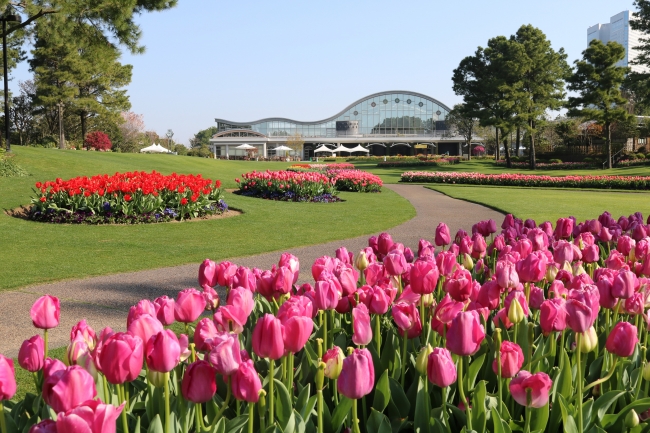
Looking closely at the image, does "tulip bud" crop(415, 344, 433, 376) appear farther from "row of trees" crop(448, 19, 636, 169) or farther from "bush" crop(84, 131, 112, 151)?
"bush" crop(84, 131, 112, 151)

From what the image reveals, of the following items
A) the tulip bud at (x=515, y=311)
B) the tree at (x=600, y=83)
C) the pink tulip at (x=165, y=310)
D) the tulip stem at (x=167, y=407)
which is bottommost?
the tulip stem at (x=167, y=407)

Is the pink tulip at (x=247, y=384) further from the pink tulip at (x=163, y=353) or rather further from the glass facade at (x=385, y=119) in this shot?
the glass facade at (x=385, y=119)

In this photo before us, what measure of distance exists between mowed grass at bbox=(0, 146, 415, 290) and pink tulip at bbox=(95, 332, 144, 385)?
221 inches

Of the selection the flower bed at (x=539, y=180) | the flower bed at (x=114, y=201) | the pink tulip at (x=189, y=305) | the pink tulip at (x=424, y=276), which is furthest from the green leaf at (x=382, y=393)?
the flower bed at (x=539, y=180)

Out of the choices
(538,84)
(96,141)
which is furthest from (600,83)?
(96,141)

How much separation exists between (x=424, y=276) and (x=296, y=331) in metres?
0.85

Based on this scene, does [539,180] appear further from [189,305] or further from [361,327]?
[189,305]

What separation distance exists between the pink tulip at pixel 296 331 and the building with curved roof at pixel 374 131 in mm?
102906

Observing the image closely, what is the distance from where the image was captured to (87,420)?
124 centimetres

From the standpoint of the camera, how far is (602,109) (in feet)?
140

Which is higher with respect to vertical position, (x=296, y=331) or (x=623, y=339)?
(x=296, y=331)

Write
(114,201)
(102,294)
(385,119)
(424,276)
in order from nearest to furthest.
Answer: (424,276) < (102,294) < (114,201) < (385,119)

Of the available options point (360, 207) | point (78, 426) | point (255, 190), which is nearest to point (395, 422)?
point (78, 426)

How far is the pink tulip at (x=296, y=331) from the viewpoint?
1.73 m
